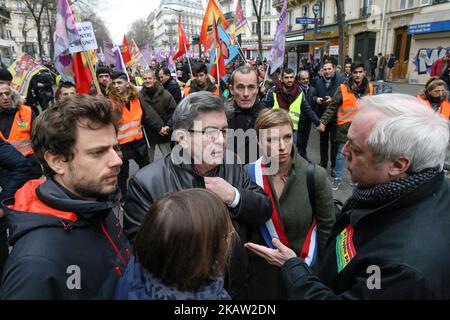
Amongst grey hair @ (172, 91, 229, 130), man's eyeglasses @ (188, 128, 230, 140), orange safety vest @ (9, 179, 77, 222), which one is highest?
grey hair @ (172, 91, 229, 130)

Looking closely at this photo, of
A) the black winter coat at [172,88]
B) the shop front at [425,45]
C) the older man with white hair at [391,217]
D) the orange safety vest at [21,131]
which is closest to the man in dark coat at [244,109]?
the older man with white hair at [391,217]

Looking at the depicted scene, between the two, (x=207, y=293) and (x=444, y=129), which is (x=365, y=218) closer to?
(x=444, y=129)

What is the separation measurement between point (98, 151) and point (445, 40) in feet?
67.5

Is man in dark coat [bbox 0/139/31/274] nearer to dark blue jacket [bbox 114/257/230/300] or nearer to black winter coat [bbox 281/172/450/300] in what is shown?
dark blue jacket [bbox 114/257/230/300]

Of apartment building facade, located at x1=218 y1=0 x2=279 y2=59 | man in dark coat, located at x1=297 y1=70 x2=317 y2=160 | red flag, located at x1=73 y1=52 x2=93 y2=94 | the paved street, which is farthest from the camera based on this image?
apartment building facade, located at x1=218 y1=0 x2=279 y2=59

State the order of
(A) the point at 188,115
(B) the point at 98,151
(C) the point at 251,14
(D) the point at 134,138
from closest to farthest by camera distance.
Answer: (B) the point at 98,151
(A) the point at 188,115
(D) the point at 134,138
(C) the point at 251,14

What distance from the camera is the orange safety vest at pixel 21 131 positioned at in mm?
3502

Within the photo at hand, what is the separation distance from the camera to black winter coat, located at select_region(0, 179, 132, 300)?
1015mm

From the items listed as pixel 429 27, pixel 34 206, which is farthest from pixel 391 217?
pixel 429 27

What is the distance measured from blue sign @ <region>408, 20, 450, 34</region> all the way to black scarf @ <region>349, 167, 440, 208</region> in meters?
19.4

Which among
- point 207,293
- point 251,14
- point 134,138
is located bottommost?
point 134,138

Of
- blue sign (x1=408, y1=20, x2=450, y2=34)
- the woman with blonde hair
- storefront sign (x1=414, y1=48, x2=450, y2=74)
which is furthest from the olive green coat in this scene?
blue sign (x1=408, y1=20, x2=450, y2=34)
